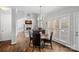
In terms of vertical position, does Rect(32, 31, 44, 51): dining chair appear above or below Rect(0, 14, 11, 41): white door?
below

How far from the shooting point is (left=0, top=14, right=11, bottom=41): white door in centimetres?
256

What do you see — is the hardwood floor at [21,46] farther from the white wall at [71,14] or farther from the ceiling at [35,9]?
the ceiling at [35,9]

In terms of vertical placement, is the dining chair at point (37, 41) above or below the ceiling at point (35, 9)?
below

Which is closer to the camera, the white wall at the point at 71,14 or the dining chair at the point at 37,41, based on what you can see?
the white wall at the point at 71,14

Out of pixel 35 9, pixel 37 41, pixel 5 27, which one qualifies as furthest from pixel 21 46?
pixel 35 9

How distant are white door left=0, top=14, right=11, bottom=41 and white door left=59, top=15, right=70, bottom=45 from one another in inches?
57.9

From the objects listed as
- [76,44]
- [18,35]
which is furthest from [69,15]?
[18,35]

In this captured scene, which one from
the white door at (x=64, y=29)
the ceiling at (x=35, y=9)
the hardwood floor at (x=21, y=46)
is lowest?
the hardwood floor at (x=21, y=46)

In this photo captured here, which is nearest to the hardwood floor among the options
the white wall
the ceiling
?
the white wall

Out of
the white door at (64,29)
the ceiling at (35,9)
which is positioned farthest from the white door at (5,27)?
the white door at (64,29)

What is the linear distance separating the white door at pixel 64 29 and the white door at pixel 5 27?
1470mm

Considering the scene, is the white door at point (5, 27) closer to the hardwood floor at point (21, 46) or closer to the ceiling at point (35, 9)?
the hardwood floor at point (21, 46)

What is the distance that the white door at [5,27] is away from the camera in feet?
8.41

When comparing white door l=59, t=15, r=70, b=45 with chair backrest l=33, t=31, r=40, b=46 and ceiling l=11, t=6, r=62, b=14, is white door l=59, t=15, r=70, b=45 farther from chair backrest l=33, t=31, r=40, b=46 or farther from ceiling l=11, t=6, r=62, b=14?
chair backrest l=33, t=31, r=40, b=46
